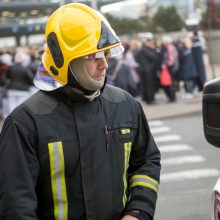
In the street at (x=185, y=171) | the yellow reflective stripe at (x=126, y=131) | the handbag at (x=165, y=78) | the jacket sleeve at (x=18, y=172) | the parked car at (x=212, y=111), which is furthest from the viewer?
the handbag at (x=165, y=78)

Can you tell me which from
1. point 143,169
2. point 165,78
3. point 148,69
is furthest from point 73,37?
point 148,69

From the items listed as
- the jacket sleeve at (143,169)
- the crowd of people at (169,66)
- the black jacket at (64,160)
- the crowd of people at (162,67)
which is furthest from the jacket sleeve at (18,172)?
the crowd of people at (169,66)

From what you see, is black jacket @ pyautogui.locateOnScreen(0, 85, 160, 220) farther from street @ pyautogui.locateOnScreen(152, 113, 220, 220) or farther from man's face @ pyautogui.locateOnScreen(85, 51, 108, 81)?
street @ pyautogui.locateOnScreen(152, 113, 220, 220)

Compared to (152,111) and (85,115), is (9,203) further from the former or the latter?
(152,111)

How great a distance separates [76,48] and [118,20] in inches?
2475

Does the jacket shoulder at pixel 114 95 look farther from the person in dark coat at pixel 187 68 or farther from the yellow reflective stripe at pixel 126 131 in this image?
the person in dark coat at pixel 187 68

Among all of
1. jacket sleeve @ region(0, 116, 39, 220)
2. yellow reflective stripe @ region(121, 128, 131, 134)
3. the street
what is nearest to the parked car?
yellow reflective stripe @ region(121, 128, 131, 134)

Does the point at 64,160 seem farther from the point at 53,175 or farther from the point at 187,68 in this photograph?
the point at 187,68

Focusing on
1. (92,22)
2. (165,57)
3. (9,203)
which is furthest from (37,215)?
(165,57)

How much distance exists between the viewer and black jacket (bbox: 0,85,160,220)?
2547 mm

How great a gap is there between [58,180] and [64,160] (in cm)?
8

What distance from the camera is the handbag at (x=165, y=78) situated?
16359mm

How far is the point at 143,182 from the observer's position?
9.29 ft

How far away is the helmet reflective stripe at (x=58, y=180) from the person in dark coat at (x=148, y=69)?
45.5 feet
